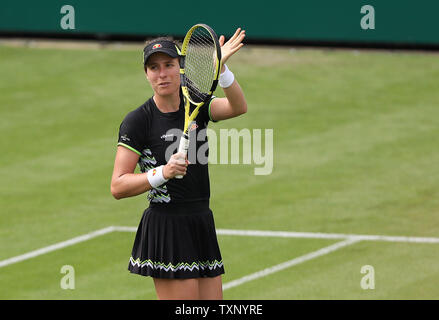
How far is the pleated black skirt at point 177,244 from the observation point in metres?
7.04

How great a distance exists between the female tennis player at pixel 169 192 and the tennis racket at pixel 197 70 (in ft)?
0.26

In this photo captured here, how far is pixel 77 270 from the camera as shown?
35.5 feet

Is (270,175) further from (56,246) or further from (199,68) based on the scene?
(199,68)

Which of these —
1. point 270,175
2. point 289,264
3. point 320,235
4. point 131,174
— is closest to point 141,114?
point 131,174

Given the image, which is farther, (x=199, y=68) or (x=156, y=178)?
(x=199, y=68)

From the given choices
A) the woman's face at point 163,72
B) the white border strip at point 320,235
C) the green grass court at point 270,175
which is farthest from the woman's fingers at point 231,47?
the white border strip at point 320,235

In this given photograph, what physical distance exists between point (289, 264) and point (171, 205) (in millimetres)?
4127

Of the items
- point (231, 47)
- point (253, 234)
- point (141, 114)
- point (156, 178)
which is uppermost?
point (231, 47)

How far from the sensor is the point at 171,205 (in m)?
7.08

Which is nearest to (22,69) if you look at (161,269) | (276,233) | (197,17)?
(197,17)

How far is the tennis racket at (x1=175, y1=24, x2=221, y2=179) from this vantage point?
270 inches

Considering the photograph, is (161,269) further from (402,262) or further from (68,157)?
(68,157)

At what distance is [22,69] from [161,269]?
44.2ft

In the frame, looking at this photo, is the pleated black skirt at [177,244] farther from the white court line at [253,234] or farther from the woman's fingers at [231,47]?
the white court line at [253,234]
